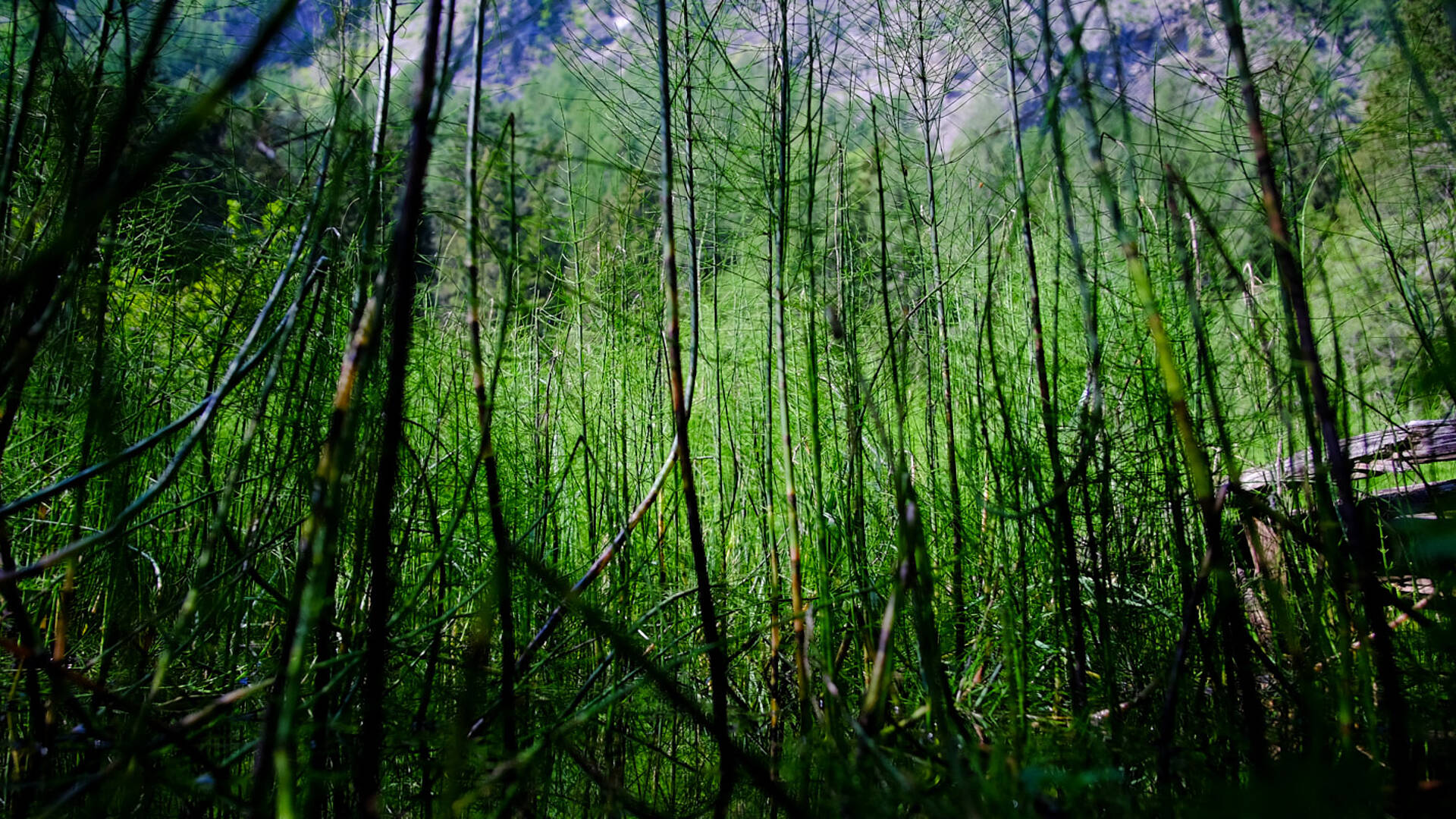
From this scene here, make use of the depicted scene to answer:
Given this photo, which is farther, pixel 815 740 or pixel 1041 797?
pixel 815 740

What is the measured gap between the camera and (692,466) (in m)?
1.09

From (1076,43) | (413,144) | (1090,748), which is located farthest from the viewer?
(1090,748)

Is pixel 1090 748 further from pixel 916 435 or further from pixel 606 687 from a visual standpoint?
pixel 916 435

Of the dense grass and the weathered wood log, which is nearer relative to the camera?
the dense grass

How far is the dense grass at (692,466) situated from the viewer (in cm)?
46

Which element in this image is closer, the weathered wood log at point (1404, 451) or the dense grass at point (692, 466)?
the dense grass at point (692, 466)

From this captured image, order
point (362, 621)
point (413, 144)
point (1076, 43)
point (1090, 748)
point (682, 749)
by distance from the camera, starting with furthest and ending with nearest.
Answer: point (682, 749) → point (362, 621) → point (1090, 748) → point (1076, 43) → point (413, 144)

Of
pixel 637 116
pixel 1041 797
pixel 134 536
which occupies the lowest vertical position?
pixel 1041 797

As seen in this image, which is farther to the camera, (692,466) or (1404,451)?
(1404,451)

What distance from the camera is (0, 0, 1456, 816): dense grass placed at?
456 millimetres

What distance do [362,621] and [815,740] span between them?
0.64 meters

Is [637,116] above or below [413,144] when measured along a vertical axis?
above

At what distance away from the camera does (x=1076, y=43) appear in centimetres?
48

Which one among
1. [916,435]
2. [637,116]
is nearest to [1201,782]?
[637,116]
